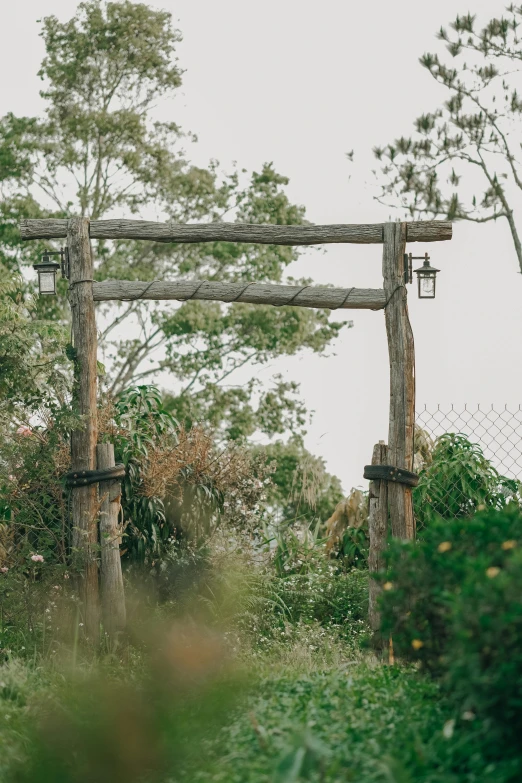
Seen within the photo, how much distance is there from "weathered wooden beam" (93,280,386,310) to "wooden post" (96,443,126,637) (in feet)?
3.69

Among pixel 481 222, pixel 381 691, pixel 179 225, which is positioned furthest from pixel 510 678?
pixel 481 222

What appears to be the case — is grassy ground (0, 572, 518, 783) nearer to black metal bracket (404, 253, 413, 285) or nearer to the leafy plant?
the leafy plant

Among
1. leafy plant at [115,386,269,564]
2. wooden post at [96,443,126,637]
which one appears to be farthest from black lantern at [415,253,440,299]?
wooden post at [96,443,126,637]

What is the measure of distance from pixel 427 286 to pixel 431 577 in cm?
351

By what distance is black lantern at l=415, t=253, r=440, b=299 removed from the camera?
6715 millimetres

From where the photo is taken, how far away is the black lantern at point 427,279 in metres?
6.71

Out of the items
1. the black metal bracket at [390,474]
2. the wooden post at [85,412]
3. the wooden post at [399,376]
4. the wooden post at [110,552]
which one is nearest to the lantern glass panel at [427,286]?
the wooden post at [399,376]

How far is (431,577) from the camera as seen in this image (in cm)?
356

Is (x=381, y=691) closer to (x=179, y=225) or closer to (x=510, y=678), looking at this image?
(x=510, y=678)

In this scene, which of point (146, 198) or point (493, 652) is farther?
point (146, 198)

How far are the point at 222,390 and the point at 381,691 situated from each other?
37.1 ft

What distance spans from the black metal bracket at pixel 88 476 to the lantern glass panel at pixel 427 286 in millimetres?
2454

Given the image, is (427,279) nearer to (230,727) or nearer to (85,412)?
(85,412)

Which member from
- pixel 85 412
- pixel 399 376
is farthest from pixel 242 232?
pixel 85 412
